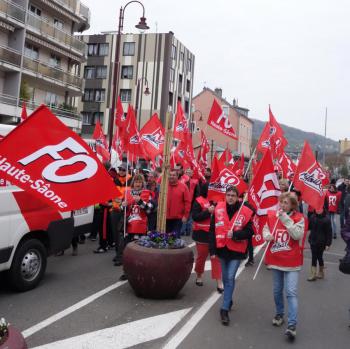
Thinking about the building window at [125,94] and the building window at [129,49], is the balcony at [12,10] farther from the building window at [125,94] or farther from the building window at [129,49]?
the building window at [129,49]

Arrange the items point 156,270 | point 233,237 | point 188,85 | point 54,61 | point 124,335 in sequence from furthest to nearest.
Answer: point 188,85
point 54,61
point 156,270
point 233,237
point 124,335

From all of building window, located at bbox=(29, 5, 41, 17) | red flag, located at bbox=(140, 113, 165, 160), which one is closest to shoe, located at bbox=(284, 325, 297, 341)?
red flag, located at bbox=(140, 113, 165, 160)

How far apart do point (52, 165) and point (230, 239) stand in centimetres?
232

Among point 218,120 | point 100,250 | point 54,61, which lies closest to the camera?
point 100,250

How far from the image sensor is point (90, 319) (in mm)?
5434

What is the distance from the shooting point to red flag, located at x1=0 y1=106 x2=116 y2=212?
15.1 ft

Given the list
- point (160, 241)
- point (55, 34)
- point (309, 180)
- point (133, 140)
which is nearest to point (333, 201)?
point (133, 140)

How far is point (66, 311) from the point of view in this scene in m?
5.70

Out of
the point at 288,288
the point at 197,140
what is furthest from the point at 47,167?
the point at 197,140

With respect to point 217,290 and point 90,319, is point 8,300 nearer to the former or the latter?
point 90,319

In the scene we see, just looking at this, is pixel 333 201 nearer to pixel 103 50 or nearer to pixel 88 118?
pixel 88 118

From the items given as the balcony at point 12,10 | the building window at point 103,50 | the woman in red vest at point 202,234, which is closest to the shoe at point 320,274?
the woman in red vest at point 202,234

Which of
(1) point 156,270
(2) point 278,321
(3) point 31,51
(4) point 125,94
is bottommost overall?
(2) point 278,321

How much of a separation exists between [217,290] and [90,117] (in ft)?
143
